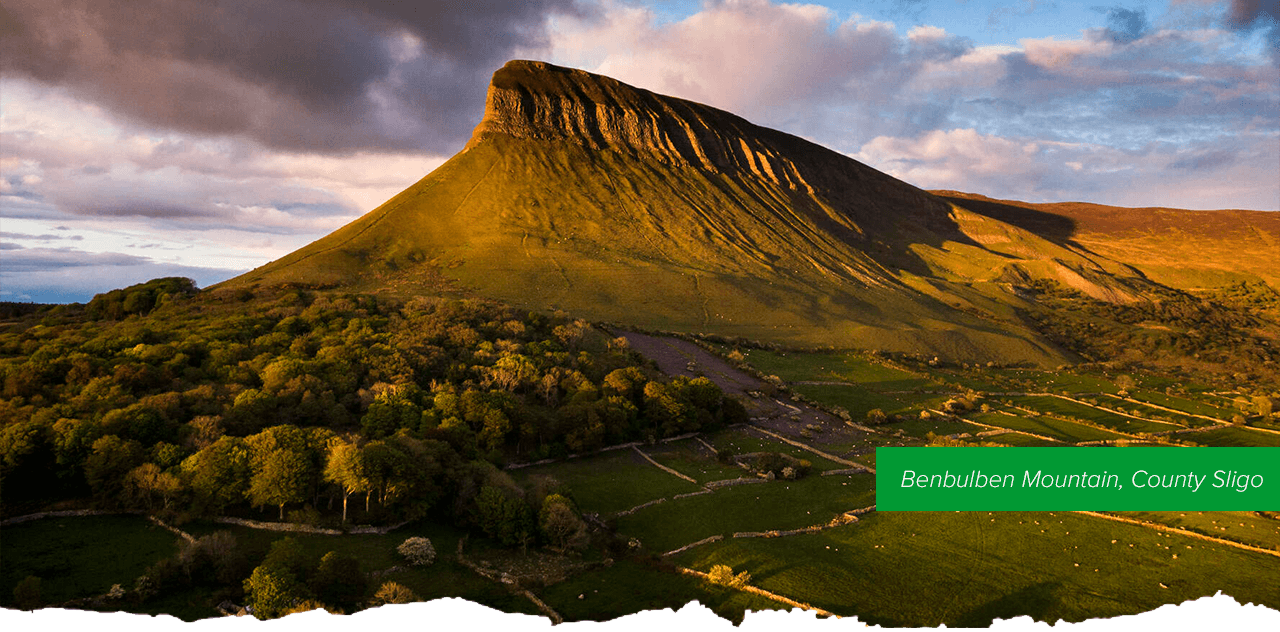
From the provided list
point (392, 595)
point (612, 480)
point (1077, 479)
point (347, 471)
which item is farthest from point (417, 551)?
point (1077, 479)

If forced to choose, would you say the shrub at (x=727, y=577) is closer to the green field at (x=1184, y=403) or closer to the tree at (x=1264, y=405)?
the green field at (x=1184, y=403)

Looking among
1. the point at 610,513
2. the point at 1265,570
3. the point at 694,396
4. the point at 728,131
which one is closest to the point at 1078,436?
the point at 1265,570

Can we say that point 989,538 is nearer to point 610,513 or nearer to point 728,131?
point 610,513

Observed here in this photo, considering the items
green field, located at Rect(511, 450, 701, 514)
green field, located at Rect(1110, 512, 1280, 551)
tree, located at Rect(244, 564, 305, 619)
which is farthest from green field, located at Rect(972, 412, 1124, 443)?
tree, located at Rect(244, 564, 305, 619)

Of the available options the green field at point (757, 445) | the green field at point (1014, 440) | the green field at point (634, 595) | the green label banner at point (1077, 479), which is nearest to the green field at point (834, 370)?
the green field at point (1014, 440)

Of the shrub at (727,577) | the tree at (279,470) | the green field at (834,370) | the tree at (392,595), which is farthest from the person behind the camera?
the green field at (834,370)

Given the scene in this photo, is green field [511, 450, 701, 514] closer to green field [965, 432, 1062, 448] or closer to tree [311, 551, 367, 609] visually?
tree [311, 551, 367, 609]
